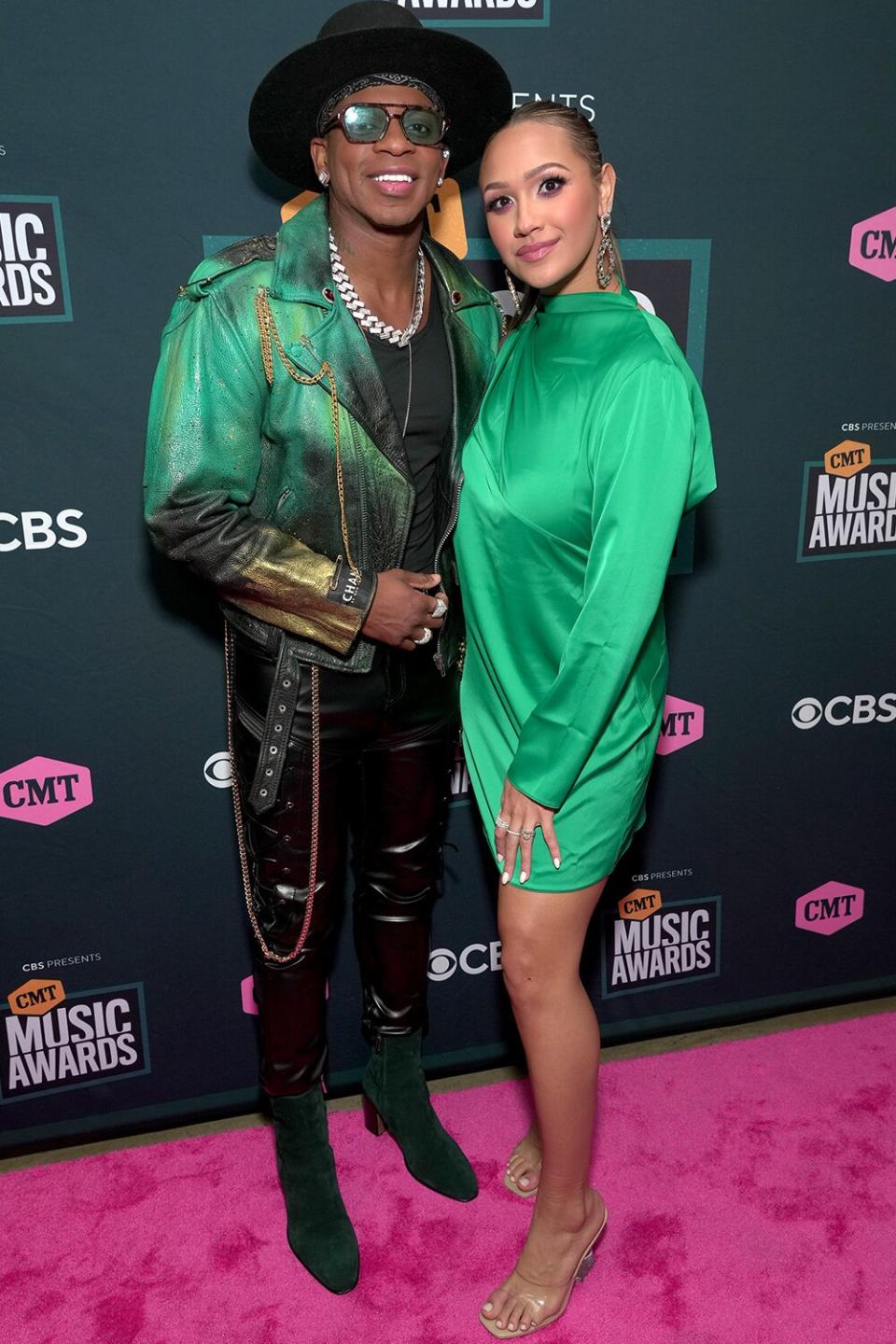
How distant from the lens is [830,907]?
9.17ft

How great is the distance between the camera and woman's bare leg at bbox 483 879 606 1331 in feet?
5.76

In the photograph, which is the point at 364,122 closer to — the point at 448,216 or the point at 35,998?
the point at 448,216

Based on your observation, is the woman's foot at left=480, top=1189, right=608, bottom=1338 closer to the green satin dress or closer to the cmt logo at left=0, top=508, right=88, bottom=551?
the green satin dress

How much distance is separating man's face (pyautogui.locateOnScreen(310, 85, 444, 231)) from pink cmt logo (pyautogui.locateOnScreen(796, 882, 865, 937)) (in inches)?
75.1

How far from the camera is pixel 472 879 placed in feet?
8.21

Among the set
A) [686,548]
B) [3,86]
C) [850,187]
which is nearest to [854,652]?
[686,548]

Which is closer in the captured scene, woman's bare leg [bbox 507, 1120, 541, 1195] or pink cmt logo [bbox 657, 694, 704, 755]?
woman's bare leg [bbox 507, 1120, 541, 1195]

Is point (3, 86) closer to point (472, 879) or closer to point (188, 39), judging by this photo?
point (188, 39)

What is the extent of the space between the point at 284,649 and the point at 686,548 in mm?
1004

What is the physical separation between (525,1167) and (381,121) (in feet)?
6.17

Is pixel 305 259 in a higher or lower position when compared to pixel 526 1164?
higher

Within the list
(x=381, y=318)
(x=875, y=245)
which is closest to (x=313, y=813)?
(x=381, y=318)

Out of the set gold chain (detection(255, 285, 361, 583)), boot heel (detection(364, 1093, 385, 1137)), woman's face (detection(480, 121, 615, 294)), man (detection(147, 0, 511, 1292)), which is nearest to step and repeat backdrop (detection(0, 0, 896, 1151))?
boot heel (detection(364, 1093, 385, 1137))

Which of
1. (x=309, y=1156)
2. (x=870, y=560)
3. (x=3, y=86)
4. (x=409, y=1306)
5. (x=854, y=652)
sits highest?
(x=3, y=86)
